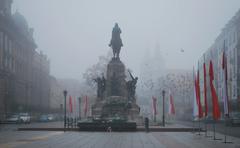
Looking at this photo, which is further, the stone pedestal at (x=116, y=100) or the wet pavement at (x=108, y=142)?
the stone pedestal at (x=116, y=100)

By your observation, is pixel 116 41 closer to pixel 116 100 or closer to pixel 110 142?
pixel 116 100

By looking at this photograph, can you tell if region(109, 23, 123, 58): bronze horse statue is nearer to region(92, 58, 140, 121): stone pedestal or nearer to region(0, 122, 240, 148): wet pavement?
region(92, 58, 140, 121): stone pedestal

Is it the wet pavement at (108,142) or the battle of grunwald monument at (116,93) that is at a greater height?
the battle of grunwald monument at (116,93)

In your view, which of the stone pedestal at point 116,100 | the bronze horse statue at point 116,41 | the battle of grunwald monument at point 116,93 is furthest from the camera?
the bronze horse statue at point 116,41

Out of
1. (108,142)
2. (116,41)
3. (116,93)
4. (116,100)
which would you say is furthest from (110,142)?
(116,41)

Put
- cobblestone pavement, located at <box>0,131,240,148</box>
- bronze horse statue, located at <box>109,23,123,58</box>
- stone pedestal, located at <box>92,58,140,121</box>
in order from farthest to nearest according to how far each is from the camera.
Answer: bronze horse statue, located at <box>109,23,123,58</box>, stone pedestal, located at <box>92,58,140,121</box>, cobblestone pavement, located at <box>0,131,240,148</box>

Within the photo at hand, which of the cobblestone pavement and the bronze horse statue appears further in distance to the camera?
the bronze horse statue

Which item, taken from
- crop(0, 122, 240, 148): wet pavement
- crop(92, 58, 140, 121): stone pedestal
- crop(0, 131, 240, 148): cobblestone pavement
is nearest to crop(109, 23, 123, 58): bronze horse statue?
crop(92, 58, 140, 121): stone pedestal

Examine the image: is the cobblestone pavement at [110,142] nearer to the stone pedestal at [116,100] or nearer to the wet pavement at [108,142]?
the wet pavement at [108,142]

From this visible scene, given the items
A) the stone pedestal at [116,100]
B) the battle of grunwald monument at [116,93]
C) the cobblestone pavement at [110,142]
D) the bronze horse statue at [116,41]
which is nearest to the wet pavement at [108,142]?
the cobblestone pavement at [110,142]

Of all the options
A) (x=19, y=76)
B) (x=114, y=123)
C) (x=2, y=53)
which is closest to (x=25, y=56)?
(x=19, y=76)

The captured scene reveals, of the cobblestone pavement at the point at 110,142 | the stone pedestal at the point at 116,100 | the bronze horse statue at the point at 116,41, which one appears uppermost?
the bronze horse statue at the point at 116,41

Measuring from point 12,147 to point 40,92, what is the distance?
3879 inches

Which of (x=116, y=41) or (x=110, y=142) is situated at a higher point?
(x=116, y=41)
